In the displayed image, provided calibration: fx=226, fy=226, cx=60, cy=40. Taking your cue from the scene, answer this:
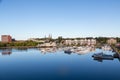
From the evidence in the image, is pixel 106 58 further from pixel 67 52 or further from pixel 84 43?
pixel 84 43

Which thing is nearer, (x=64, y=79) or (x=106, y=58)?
(x=64, y=79)

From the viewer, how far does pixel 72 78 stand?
722 inches

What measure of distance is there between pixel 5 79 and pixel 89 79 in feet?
21.7

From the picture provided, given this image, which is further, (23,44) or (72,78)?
(23,44)

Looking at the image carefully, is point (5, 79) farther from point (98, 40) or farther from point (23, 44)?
point (98, 40)

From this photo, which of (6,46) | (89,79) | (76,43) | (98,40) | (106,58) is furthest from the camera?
(98,40)

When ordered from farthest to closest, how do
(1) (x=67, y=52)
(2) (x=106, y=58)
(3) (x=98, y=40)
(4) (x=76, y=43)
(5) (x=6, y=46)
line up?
(3) (x=98, y=40) → (4) (x=76, y=43) → (5) (x=6, y=46) → (1) (x=67, y=52) → (2) (x=106, y=58)

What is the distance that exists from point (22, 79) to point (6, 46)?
2349 inches

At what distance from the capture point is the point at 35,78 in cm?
1814

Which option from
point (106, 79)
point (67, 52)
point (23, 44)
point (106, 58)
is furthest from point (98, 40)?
point (106, 79)

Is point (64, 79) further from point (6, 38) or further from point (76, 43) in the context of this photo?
point (6, 38)

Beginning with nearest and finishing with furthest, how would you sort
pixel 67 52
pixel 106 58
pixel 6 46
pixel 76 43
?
pixel 106 58, pixel 67 52, pixel 6 46, pixel 76 43

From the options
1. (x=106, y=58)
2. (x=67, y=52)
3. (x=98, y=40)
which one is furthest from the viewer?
(x=98, y=40)

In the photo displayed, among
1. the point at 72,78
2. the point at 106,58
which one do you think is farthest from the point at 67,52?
the point at 72,78
